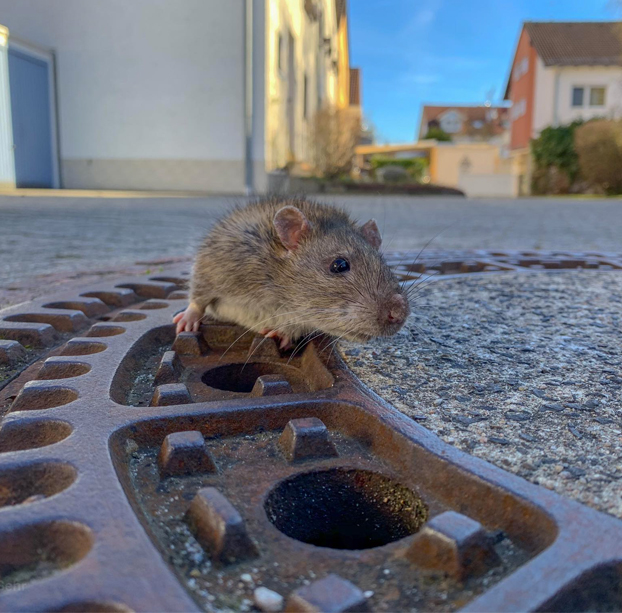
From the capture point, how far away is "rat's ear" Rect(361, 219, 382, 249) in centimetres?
271

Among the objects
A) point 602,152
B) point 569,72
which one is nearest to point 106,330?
point 602,152

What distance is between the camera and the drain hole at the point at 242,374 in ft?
6.57

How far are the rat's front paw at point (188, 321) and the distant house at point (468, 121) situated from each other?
69.1m

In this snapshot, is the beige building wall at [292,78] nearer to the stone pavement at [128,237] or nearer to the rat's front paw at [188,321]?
the stone pavement at [128,237]

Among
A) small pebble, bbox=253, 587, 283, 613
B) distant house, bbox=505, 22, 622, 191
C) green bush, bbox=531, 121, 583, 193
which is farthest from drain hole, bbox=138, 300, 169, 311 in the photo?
distant house, bbox=505, 22, 622, 191

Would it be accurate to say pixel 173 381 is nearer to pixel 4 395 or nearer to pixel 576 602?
pixel 4 395

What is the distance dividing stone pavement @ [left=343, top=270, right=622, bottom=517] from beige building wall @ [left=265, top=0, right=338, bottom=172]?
1666 centimetres

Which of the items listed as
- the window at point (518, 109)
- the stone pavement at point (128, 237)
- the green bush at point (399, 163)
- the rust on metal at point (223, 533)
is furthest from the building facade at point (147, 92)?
the window at point (518, 109)

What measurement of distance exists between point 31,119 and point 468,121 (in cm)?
6094

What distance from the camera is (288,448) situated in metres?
1.36

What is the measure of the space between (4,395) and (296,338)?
3.31 feet

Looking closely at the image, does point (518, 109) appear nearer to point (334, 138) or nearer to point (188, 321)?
point (334, 138)

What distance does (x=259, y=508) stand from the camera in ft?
3.77

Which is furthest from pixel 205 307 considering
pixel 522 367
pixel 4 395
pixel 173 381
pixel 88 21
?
pixel 88 21
